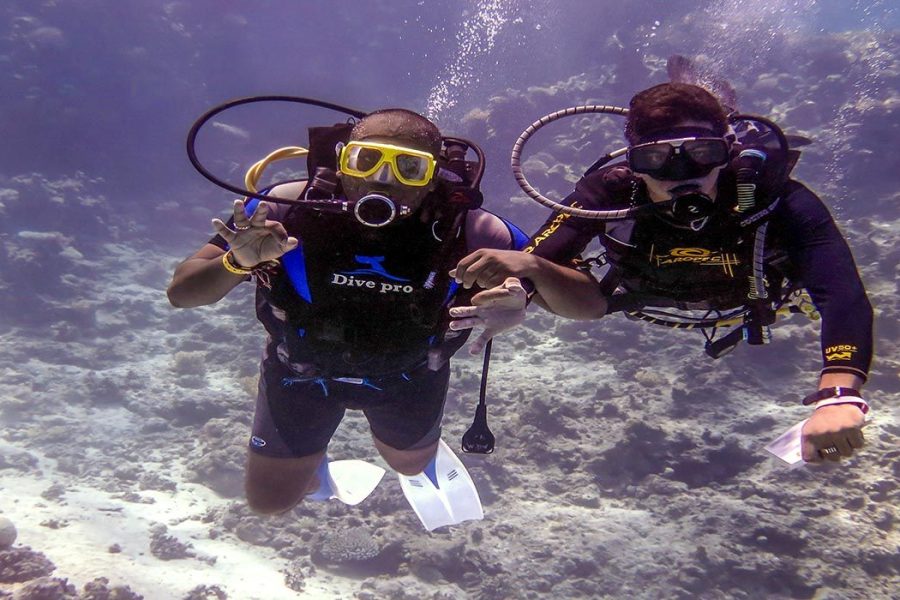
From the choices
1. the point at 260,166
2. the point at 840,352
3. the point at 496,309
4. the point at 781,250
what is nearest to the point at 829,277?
the point at 840,352

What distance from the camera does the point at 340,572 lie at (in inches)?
322

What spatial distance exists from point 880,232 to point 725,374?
598cm

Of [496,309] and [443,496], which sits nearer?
[496,309]

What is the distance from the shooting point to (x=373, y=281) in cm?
322

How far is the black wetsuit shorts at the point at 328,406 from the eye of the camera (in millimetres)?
4227

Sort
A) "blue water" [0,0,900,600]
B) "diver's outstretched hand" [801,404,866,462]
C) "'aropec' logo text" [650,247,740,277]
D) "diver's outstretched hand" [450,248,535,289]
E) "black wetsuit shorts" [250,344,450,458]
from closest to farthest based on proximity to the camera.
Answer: "diver's outstretched hand" [801,404,866,462]
"diver's outstretched hand" [450,248,535,289]
"'aropec' logo text" [650,247,740,277]
"black wetsuit shorts" [250,344,450,458]
"blue water" [0,0,900,600]

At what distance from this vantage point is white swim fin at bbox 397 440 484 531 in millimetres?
5914

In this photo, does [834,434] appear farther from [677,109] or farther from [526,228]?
[526,228]

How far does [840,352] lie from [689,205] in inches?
40.8

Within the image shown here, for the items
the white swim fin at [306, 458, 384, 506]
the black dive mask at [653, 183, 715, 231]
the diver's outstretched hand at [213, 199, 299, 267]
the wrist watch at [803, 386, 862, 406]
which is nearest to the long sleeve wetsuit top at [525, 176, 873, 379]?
the wrist watch at [803, 386, 862, 406]

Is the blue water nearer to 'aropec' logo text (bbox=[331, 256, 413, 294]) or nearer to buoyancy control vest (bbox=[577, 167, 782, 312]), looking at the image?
buoyancy control vest (bbox=[577, 167, 782, 312])

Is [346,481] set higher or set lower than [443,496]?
higher

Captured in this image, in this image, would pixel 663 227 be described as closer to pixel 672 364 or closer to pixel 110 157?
pixel 672 364

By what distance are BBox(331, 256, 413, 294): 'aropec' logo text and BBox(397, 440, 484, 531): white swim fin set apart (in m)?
3.13
